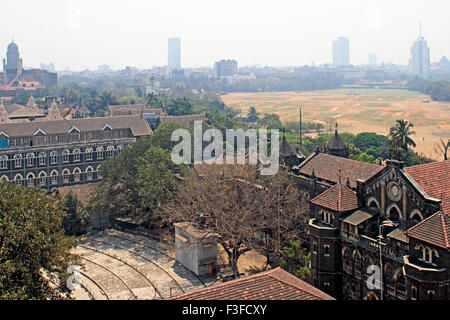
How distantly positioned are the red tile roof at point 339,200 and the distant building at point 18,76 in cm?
15683

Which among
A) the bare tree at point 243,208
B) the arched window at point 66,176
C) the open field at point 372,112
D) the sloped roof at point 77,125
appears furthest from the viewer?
the open field at point 372,112

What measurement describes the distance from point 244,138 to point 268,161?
26876 mm

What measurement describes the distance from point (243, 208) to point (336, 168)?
7.28 m

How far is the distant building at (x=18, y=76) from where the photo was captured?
17125cm

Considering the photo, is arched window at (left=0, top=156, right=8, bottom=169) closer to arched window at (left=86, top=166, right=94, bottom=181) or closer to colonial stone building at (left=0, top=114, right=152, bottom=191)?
colonial stone building at (left=0, top=114, right=152, bottom=191)

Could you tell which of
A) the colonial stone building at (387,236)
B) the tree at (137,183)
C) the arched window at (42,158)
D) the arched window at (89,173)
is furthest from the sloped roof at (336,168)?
the arched window at (42,158)

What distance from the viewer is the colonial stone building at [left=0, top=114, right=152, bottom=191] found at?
55.8m

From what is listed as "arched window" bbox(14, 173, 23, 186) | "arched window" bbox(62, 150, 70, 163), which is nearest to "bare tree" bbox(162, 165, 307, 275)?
"arched window" bbox(62, 150, 70, 163)

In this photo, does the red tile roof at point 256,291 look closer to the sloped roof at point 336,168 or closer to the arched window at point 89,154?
the sloped roof at point 336,168

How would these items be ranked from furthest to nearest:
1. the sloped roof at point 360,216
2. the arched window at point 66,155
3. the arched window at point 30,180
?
the arched window at point 66,155
the arched window at point 30,180
the sloped roof at point 360,216

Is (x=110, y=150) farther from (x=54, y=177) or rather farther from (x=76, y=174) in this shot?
(x=54, y=177)

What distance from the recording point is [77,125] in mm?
60562

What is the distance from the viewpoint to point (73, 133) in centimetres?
5934
